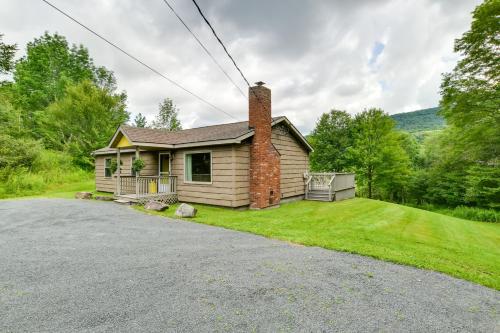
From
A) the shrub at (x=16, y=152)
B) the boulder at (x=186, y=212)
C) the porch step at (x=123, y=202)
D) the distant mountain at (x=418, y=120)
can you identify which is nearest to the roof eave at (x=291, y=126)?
the boulder at (x=186, y=212)

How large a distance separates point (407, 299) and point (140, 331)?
126 inches

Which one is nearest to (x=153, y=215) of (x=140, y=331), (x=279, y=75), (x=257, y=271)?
(x=257, y=271)

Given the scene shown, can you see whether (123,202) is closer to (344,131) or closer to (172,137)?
(172,137)

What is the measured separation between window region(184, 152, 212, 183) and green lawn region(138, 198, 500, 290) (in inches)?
55.7

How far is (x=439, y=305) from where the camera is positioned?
118 inches

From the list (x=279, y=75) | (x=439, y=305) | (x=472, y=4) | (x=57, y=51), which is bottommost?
(x=439, y=305)

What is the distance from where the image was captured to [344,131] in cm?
2961

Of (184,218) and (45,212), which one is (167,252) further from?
(45,212)

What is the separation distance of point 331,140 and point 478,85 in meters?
17.1

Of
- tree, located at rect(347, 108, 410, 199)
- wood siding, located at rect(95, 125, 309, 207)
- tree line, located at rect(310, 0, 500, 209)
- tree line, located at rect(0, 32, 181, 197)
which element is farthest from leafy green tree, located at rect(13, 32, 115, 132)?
tree, located at rect(347, 108, 410, 199)

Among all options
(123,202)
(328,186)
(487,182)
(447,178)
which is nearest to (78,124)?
(123,202)

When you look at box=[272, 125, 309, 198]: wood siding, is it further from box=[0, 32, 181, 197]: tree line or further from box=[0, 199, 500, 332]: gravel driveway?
box=[0, 32, 181, 197]: tree line

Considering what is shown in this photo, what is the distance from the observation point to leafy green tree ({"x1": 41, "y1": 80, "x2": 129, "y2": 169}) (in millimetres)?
25250

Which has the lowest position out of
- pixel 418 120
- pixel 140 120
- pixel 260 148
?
pixel 260 148
